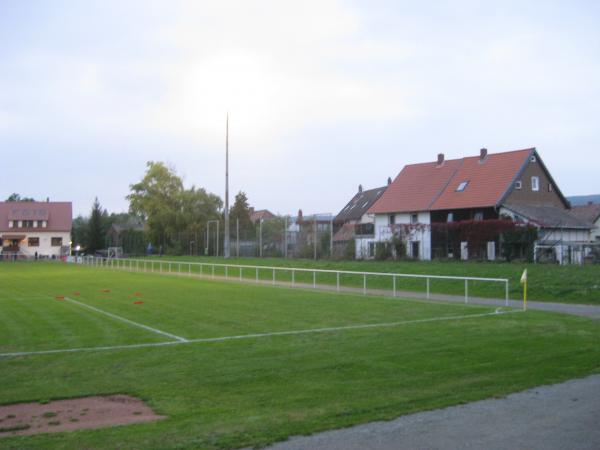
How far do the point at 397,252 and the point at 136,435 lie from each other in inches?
1169

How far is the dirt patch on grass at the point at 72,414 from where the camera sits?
6023 millimetres

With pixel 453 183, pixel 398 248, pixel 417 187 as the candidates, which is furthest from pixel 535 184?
pixel 398 248

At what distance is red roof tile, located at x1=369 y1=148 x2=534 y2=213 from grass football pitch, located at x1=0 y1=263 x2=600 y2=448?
2781 centimetres

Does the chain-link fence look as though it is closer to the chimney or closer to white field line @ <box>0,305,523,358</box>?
the chimney

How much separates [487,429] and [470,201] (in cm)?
3820

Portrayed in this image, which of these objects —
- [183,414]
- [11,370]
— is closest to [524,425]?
[183,414]

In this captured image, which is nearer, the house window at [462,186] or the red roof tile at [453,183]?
the red roof tile at [453,183]

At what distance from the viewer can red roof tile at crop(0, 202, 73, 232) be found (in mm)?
83438

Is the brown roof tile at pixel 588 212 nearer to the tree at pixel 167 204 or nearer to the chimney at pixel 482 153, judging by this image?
the chimney at pixel 482 153

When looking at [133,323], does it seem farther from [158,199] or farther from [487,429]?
[158,199]

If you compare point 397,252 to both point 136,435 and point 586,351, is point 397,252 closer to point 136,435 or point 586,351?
point 586,351

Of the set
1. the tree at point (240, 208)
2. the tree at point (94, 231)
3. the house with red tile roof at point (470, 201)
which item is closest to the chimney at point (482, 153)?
the house with red tile roof at point (470, 201)

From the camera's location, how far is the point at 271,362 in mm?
9031

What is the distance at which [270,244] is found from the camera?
41.7 meters
